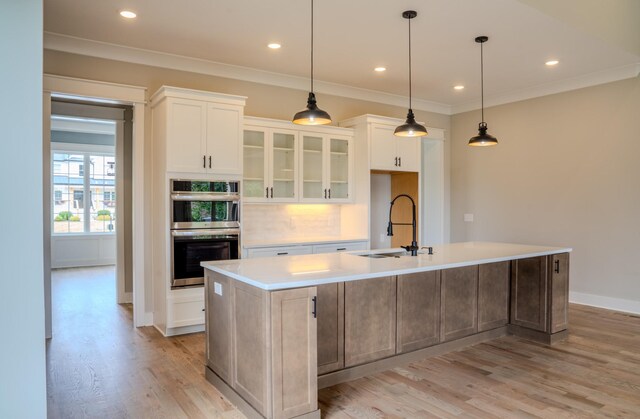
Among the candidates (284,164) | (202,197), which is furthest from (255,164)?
(202,197)

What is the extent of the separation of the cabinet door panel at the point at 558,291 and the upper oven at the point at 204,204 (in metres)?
3.19

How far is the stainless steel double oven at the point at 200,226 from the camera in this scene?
14.3ft

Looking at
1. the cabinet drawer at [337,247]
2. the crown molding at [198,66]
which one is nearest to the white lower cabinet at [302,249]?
the cabinet drawer at [337,247]

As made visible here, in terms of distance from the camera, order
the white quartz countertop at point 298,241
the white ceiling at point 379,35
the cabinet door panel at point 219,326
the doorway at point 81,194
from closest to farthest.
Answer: the cabinet door panel at point 219,326 < the white ceiling at point 379,35 < the white quartz countertop at point 298,241 < the doorway at point 81,194

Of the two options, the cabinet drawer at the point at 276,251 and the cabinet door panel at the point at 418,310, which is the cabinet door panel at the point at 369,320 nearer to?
the cabinet door panel at the point at 418,310

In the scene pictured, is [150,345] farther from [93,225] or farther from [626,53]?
[93,225]

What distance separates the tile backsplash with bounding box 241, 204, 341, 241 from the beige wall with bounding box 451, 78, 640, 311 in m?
2.47

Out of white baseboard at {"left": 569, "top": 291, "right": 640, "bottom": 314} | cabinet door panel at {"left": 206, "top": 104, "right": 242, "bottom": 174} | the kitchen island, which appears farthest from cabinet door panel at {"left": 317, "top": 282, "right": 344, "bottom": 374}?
white baseboard at {"left": 569, "top": 291, "right": 640, "bottom": 314}

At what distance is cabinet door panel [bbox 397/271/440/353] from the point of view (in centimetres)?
350

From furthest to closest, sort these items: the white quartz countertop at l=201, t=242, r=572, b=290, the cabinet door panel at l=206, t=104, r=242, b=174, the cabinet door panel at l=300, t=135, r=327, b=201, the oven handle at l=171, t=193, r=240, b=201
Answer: the cabinet door panel at l=300, t=135, r=327, b=201, the cabinet door panel at l=206, t=104, r=242, b=174, the oven handle at l=171, t=193, r=240, b=201, the white quartz countertop at l=201, t=242, r=572, b=290

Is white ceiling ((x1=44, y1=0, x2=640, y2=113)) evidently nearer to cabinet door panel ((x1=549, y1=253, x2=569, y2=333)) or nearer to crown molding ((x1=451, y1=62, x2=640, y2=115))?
crown molding ((x1=451, y1=62, x2=640, y2=115))

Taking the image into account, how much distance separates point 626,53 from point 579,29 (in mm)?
1100

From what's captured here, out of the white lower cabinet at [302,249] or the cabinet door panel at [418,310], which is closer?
the cabinet door panel at [418,310]

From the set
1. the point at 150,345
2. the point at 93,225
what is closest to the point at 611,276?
the point at 150,345
